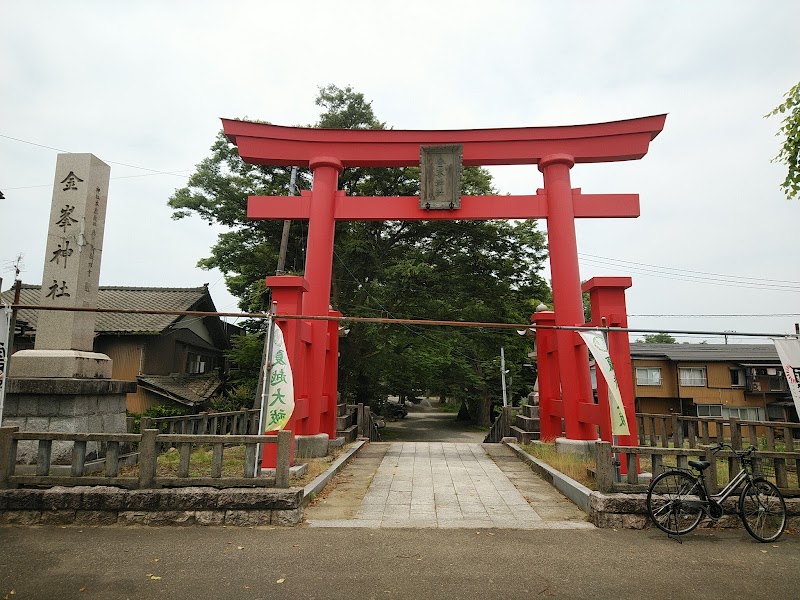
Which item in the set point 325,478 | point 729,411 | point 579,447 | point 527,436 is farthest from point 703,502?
point 729,411

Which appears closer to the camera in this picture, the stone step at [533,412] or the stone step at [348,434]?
the stone step at [348,434]

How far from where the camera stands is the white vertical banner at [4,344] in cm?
584

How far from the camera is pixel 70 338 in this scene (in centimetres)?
708

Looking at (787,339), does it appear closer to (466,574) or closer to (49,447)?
(466,574)

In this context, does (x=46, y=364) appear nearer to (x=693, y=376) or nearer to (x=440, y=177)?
(x=440, y=177)

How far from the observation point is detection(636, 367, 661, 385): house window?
28328 mm

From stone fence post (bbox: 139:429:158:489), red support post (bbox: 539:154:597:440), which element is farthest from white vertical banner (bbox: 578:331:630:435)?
stone fence post (bbox: 139:429:158:489)

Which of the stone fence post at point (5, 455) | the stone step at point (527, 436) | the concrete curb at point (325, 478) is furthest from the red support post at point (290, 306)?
the stone step at point (527, 436)

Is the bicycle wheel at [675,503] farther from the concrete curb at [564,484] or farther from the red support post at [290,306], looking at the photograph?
the red support post at [290,306]

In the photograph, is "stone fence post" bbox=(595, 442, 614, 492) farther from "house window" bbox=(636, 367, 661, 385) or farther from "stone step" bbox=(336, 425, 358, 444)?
"house window" bbox=(636, 367, 661, 385)

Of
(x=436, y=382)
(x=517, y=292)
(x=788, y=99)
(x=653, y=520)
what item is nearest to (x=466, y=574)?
(x=653, y=520)

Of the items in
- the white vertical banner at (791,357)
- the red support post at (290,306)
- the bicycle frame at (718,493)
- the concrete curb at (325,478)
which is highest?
the red support post at (290,306)

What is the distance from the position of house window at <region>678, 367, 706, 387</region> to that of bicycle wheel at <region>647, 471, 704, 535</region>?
85.1 feet

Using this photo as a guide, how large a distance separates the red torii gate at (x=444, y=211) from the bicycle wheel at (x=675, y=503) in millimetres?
3947
